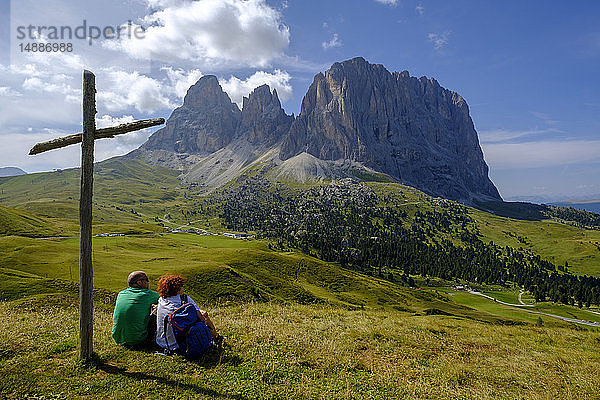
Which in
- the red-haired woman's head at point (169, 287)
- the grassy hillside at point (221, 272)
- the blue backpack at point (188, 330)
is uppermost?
the red-haired woman's head at point (169, 287)

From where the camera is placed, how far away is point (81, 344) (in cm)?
1301

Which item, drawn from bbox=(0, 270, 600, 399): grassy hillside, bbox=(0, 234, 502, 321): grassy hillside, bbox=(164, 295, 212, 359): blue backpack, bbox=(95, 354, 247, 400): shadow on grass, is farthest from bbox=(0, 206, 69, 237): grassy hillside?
bbox=(164, 295, 212, 359): blue backpack

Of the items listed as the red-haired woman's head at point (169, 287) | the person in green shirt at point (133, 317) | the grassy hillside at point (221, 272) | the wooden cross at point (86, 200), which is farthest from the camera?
the grassy hillside at point (221, 272)

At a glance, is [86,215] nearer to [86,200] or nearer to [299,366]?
[86,200]

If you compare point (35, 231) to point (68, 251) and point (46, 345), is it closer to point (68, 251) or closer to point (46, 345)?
point (68, 251)

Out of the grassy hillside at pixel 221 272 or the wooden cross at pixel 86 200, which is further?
the grassy hillside at pixel 221 272

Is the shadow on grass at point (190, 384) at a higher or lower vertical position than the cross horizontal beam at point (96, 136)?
lower

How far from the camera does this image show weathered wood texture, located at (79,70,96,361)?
13203 mm

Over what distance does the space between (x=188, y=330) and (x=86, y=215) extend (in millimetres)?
6867

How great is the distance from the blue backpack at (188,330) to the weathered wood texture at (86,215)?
3.33m

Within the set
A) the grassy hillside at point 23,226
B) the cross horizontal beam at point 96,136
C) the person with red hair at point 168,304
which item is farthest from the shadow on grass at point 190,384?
the grassy hillside at point 23,226

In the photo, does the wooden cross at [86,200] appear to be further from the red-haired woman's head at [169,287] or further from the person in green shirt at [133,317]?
the red-haired woman's head at [169,287]

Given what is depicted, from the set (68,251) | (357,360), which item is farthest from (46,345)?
(68,251)

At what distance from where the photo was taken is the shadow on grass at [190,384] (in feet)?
36.6
